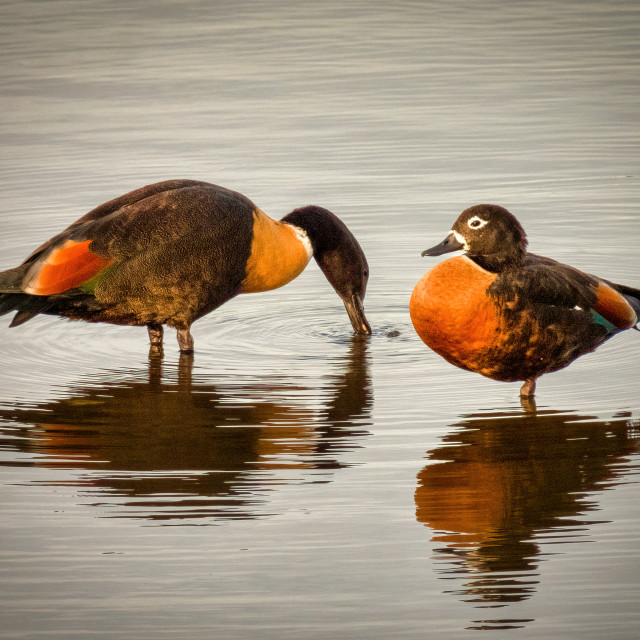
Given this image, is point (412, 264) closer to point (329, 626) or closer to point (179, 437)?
point (179, 437)

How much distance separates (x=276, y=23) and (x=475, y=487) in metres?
13.6

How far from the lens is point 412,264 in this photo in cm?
991

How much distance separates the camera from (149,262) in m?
7.82

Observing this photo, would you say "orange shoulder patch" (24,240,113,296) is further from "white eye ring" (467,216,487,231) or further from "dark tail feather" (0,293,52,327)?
"white eye ring" (467,216,487,231)

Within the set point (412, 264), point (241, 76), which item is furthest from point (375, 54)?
point (412, 264)

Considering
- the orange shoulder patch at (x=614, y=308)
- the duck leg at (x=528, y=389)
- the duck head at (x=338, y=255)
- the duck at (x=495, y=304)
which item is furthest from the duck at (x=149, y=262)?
the orange shoulder patch at (x=614, y=308)

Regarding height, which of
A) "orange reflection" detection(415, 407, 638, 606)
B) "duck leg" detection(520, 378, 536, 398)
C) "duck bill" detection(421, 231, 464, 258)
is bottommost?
"orange reflection" detection(415, 407, 638, 606)

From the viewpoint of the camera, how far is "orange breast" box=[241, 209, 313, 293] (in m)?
8.23

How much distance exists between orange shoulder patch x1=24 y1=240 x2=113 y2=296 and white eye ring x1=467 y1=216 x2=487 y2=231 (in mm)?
2264

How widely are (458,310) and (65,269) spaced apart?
2.44 metres

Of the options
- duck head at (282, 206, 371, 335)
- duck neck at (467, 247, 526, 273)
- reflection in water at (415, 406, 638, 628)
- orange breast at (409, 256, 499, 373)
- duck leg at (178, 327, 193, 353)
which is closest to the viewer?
reflection in water at (415, 406, 638, 628)

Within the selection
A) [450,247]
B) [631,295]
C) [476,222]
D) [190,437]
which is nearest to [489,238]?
[476,222]

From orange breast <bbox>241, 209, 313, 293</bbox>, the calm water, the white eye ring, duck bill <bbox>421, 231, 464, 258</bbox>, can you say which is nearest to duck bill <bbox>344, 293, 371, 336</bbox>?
the calm water

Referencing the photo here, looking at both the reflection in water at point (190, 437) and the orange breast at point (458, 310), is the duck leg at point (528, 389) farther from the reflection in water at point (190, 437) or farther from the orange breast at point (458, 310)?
the reflection in water at point (190, 437)
